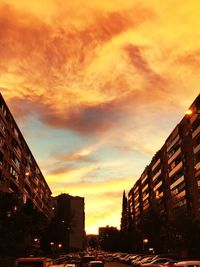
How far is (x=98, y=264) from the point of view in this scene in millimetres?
37844

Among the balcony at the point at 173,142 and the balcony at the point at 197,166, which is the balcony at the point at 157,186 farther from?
the balcony at the point at 197,166

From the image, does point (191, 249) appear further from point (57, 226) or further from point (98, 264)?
point (57, 226)

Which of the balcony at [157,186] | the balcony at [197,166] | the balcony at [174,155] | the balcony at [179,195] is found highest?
the balcony at [174,155]

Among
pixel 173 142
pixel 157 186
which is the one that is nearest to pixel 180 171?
pixel 173 142

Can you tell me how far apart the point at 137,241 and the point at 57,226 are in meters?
25.3

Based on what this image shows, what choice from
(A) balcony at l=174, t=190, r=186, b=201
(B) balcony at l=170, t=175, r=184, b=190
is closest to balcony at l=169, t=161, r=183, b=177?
(B) balcony at l=170, t=175, r=184, b=190

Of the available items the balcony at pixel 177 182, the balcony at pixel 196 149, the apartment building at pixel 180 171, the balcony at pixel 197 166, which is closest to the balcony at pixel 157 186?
the apartment building at pixel 180 171

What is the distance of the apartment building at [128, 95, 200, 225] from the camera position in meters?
85.6

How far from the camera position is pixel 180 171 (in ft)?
322

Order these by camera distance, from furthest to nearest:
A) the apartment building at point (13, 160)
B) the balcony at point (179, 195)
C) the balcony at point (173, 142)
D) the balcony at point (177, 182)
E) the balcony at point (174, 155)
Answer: the balcony at point (173, 142) < the balcony at point (174, 155) < the balcony at point (177, 182) < the balcony at point (179, 195) < the apartment building at point (13, 160)

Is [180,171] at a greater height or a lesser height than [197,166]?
greater

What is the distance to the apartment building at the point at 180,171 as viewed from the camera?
85.6 metres

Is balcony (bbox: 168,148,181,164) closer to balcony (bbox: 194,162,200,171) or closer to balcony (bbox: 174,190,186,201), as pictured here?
balcony (bbox: 174,190,186,201)

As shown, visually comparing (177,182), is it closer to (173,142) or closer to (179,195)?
(179,195)
